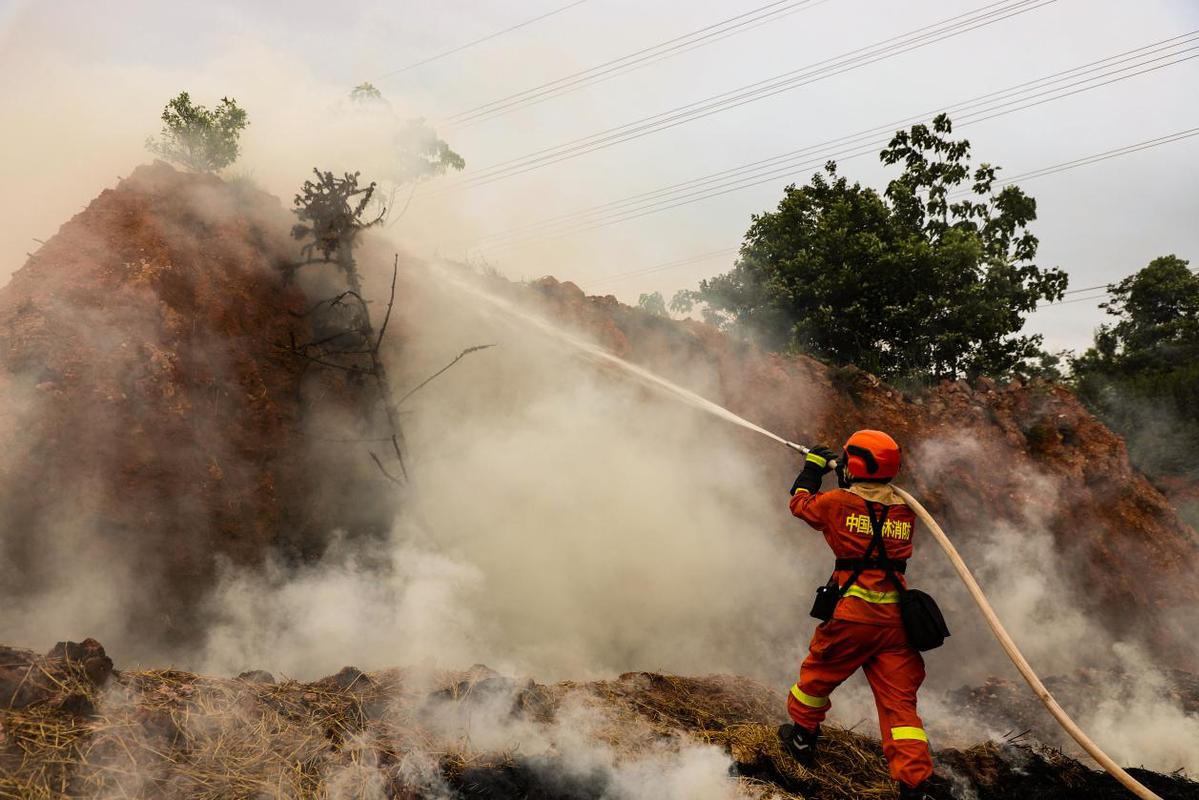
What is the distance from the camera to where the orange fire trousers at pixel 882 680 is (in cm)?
377

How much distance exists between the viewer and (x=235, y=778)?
131 inches

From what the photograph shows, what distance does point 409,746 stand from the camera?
12.6 ft

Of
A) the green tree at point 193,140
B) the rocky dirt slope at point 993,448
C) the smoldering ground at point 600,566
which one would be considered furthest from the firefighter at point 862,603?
the green tree at point 193,140

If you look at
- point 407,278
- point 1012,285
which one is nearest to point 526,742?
point 407,278

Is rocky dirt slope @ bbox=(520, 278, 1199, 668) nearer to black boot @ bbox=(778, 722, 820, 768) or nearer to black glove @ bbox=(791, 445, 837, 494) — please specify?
black glove @ bbox=(791, 445, 837, 494)

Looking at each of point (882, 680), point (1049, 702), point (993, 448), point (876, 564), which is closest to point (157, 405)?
point (876, 564)

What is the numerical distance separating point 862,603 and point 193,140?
9099mm

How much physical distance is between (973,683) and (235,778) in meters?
7.47

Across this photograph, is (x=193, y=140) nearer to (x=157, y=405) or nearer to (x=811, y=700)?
(x=157, y=405)

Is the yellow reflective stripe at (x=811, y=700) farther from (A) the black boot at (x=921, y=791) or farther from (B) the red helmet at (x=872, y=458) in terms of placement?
(B) the red helmet at (x=872, y=458)

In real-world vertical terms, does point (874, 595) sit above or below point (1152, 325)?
below

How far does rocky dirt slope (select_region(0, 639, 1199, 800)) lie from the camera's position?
3.28 metres

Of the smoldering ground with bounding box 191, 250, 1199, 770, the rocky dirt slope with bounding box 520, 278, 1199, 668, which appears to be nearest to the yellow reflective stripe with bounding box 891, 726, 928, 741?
the smoldering ground with bounding box 191, 250, 1199, 770

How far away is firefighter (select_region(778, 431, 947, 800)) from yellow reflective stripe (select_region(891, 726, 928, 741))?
0.04m
